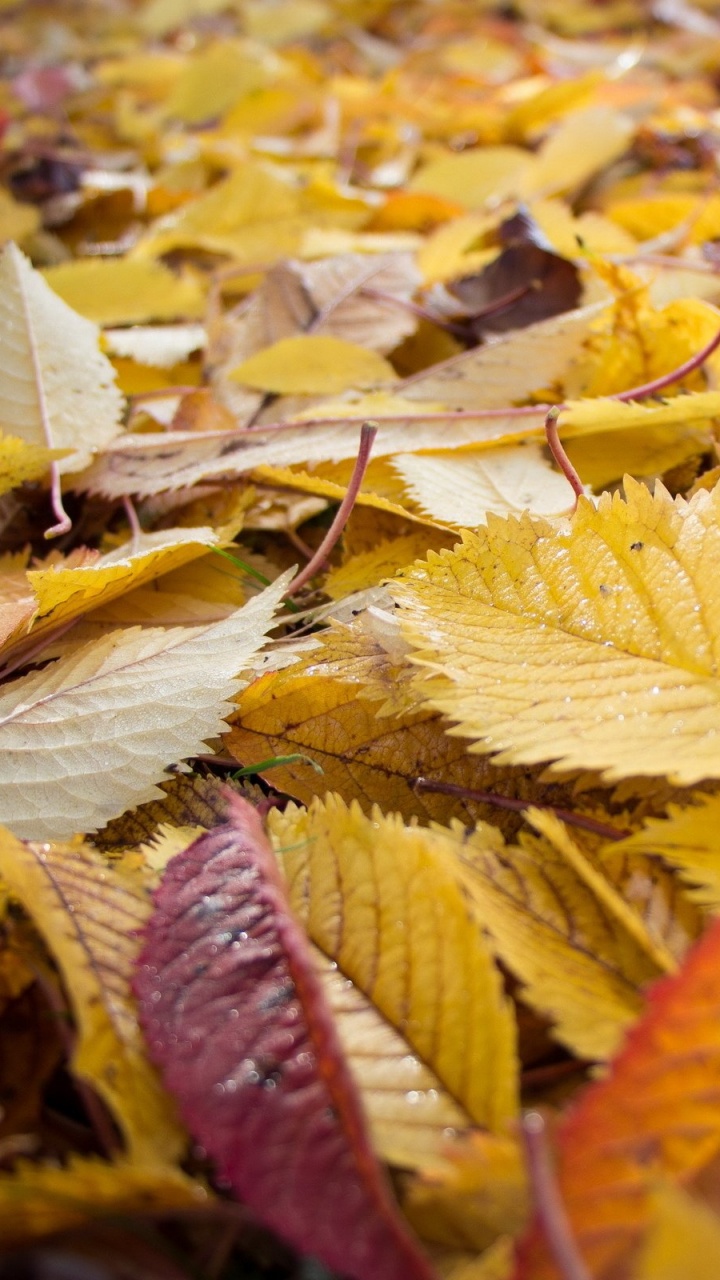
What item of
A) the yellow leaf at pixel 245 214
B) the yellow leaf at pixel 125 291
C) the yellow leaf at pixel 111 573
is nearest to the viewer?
the yellow leaf at pixel 111 573

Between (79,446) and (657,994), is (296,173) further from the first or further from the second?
(657,994)

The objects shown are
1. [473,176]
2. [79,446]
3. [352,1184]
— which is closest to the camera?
[352,1184]

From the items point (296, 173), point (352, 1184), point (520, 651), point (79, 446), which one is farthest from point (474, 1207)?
point (296, 173)

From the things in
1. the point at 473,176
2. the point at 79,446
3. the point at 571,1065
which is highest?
the point at 473,176

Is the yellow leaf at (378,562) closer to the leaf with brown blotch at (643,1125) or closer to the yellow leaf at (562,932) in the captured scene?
the yellow leaf at (562,932)

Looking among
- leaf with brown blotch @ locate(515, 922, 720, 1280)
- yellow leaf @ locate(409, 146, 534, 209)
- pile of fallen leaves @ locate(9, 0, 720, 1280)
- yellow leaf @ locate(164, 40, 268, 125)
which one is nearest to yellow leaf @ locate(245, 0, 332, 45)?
yellow leaf @ locate(164, 40, 268, 125)

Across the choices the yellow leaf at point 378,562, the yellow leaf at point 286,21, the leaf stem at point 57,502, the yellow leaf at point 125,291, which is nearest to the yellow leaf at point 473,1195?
the yellow leaf at point 378,562
